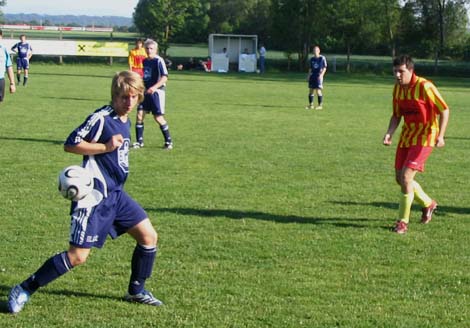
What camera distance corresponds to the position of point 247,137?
48.0ft

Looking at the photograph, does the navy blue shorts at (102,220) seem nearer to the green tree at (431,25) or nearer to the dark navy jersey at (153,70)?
the dark navy jersey at (153,70)

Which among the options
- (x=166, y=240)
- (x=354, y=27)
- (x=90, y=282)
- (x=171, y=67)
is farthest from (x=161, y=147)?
(x=354, y=27)

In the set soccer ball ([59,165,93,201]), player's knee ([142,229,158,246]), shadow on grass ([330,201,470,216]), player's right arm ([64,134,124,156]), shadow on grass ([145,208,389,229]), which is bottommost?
shadow on grass ([330,201,470,216])

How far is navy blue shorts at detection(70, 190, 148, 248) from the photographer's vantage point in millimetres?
4855

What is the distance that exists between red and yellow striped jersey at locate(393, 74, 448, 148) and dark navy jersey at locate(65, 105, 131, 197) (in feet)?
11.5

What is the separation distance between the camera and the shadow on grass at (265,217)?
7844mm

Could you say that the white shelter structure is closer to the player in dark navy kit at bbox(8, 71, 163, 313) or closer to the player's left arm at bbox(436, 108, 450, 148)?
the player's left arm at bbox(436, 108, 450, 148)

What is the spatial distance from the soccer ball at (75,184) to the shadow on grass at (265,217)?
3.30 meters

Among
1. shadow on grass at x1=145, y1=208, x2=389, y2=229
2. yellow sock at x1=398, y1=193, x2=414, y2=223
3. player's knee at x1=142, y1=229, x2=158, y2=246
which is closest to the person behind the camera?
player's knee at x1=142, y1=229, x2=158, y2=246

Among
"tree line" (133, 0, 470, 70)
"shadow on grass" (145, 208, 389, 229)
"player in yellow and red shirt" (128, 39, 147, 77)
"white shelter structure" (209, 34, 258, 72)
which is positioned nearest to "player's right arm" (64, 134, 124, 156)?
"shadow on grass" (145, 208, 389, 229)

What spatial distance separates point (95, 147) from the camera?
4750 millimetres

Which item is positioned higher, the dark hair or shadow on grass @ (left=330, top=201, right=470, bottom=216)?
the dark hair

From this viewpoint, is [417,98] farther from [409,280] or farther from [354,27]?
[354,27]

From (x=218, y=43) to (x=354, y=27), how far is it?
9.66 m
